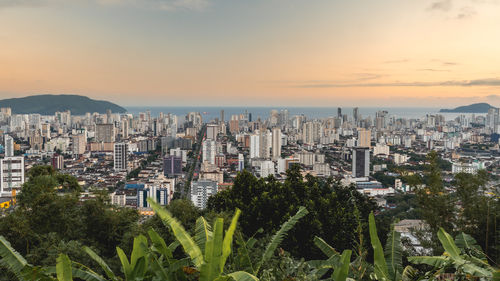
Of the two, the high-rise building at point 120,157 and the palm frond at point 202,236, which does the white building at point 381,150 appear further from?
the palm frond at point 202,236

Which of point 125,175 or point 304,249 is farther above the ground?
point 304,249

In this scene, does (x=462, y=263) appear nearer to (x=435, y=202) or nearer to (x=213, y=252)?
(x=213, y=252)

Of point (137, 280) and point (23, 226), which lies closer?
point (137, 280)

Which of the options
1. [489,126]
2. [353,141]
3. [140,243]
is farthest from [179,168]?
[140,243]

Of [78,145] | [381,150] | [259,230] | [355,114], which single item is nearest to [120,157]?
[78,145]

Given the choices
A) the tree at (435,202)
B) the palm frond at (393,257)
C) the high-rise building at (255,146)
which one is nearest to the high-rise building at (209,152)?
the high-rise building at (255,146)

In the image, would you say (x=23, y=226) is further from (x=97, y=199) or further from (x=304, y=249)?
(x=304, y=249)
